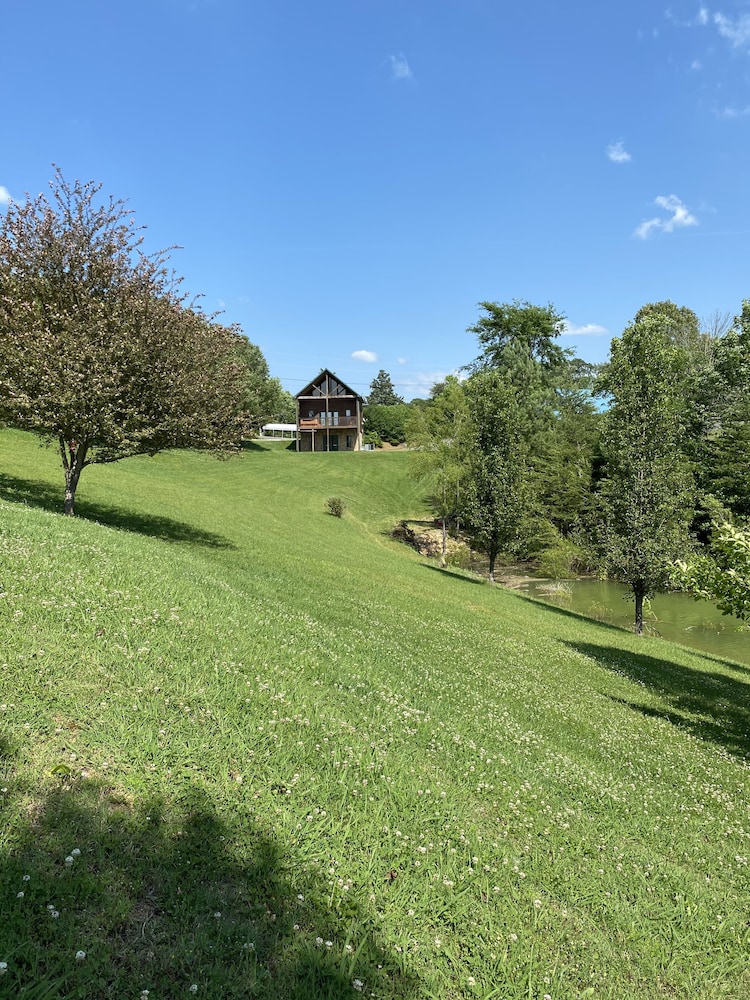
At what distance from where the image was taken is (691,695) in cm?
1383

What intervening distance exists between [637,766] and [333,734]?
5.33 meters

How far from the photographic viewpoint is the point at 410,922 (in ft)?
12.6

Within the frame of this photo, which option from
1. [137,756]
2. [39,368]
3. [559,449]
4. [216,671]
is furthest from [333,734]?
[559,449]

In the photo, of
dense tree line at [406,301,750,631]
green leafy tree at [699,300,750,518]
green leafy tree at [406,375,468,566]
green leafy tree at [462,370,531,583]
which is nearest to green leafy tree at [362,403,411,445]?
dense tree line at [406,301,750,631]

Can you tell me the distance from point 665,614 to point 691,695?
20281mm

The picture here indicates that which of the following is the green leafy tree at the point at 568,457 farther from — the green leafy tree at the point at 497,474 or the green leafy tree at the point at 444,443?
the green leafy tree at the point at 497,474

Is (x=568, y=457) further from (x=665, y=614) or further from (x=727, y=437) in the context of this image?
(x=665, y=614)

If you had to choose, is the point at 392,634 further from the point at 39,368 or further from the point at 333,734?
the point at 39,368

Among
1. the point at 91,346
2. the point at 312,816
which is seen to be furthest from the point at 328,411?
the point at 312,816

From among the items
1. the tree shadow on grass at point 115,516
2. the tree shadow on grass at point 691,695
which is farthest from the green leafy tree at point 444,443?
the tree shadow on grass at point 691,695

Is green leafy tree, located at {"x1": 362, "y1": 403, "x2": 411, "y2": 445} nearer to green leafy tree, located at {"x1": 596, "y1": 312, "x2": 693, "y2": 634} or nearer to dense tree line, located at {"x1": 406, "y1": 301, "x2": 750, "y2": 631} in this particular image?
dense tree line, located at {"x1": 406, "y1": 301, "x2": 750, "y2": 631}

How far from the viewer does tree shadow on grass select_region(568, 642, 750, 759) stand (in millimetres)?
11227

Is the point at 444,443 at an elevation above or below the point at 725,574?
above

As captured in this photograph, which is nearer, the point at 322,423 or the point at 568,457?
the point at 568,457
